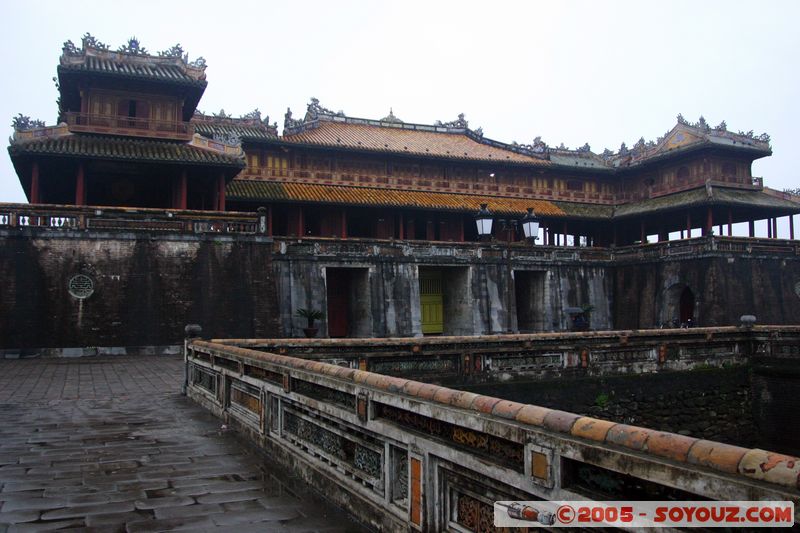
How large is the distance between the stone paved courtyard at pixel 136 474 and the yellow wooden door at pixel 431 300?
60.8 ft

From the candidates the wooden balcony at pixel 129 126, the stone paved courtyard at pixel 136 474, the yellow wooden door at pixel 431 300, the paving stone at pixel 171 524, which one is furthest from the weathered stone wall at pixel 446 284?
the paving stone at pixel 171 524

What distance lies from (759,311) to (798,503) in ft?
99.1

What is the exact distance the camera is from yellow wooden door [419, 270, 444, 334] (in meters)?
29.4

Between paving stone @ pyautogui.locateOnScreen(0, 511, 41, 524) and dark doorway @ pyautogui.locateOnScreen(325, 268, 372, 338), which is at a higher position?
dark doorway @ pyautogui.locateOnScreen(325, 268, 372, 338)

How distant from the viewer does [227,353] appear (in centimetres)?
925

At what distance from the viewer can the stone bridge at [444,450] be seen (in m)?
2.55

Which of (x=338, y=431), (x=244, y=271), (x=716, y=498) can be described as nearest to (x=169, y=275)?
(x=244, y=271)

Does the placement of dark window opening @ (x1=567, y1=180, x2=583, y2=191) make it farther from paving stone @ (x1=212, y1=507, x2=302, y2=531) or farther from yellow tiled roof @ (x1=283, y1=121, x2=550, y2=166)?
paving stone @ (x1=212, y1=507, x2=302, y2=531)

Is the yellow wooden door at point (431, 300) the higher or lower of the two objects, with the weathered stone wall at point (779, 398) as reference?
higher

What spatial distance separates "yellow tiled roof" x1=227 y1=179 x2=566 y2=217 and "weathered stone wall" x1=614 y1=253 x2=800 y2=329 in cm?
606

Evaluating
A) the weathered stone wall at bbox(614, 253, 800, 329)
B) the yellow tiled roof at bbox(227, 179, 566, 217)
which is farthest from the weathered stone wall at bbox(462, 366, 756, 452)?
the yellow tiled roof at bbox(227, 179, 566, 217)

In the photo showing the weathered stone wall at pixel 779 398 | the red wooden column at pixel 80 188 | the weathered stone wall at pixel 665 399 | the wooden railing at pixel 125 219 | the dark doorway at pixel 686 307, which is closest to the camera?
the weathered stone wall at pixel 665 399

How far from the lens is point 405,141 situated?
115 ft

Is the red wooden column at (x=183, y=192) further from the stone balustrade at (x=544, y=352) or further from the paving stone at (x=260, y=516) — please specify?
the paving stone at (x=260, y=516)
